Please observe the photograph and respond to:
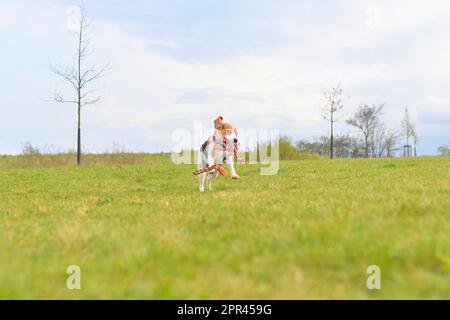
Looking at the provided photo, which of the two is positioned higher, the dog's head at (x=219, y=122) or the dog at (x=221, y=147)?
the dog's head at (x=219, y=122)

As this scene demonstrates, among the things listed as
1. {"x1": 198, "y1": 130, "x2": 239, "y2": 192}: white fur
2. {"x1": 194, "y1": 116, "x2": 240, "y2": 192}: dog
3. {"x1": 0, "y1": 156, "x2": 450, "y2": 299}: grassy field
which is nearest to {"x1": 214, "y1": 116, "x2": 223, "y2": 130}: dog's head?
{"x1": 194, "y1": 116, "x2": 240, "y2": 192}: dog

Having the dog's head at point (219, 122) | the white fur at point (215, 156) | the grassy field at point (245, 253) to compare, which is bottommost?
the grassy field at point (245, 253)

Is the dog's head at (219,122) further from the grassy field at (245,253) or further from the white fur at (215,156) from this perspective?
the grassy field at (245,253)

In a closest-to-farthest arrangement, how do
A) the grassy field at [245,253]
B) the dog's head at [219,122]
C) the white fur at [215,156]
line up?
the grassy field at [245,253] < the dog's head at [219,122] < the white fur at [215,156]

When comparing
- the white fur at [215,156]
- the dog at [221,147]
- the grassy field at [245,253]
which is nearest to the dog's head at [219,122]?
the dog at [221,147]

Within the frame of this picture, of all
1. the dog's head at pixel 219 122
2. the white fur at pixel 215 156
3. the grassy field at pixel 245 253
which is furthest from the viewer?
the white fur at pixel 215 156

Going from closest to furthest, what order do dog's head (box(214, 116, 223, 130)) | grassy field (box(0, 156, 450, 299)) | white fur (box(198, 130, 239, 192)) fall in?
grassy field (box(0, 156, 450, 299))
dog's head (box(214, 116, 223, 130))
white fur (box(198, 130, 239, 192))

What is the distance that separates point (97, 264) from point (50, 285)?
62 centimetres

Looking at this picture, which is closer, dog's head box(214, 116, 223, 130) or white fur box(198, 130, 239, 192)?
dog's head box(214, 116, 223, 130)

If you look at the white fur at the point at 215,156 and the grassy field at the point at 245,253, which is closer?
the grassy field at the point at 245,253

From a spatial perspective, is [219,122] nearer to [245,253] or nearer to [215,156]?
[215,156]

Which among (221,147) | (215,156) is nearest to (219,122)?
(221,147)

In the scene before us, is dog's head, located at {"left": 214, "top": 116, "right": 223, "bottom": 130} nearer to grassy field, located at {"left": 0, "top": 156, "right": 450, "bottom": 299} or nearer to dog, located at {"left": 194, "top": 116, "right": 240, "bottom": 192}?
dog, located at {"left": 194, "top": 116, "right": 240, "bottom": 192}
